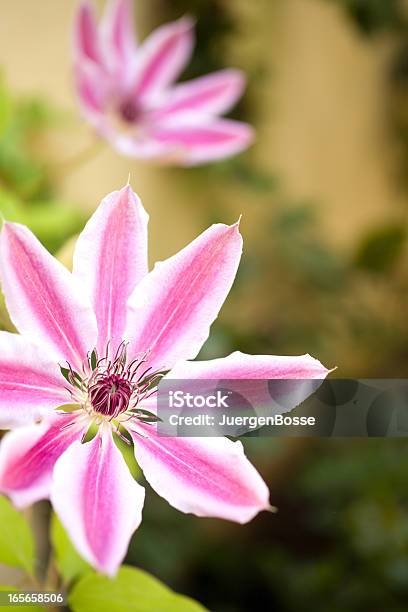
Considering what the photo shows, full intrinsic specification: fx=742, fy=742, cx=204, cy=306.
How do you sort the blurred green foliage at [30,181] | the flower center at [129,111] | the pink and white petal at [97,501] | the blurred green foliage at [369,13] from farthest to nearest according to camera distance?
1. the blurred green foliage at [369,13]
2. the flower center at [129,111]
3. the blurred green foliage at [30,181]
4. the pink and white petal at [97,501]

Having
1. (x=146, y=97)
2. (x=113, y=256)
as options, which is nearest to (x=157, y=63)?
(x=146, y=97)

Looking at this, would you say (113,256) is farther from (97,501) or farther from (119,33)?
(119,33)

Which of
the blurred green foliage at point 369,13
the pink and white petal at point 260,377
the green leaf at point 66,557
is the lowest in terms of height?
the green leaf at point 66,557

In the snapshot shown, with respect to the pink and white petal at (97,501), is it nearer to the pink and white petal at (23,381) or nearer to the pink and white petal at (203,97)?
the pink and white petal at (23,381)

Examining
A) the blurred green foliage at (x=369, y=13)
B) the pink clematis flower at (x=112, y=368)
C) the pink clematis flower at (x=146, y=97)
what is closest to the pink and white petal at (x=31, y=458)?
the pink clematis flower at (x=112, y=368)

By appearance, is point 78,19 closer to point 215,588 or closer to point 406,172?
point 215,588

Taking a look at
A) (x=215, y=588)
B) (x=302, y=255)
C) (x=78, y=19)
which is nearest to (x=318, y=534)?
(x=215, y=588)

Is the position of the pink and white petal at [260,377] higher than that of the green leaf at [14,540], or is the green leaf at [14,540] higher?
the pink and white petal at [260,377]
